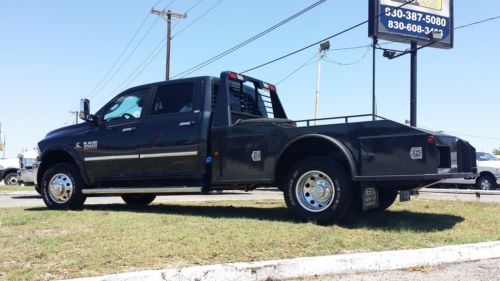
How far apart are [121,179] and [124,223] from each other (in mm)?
1930

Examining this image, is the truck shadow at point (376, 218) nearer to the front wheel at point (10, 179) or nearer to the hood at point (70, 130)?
the hood at point (70, 130)

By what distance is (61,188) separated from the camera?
871cm

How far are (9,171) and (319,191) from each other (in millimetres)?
23287

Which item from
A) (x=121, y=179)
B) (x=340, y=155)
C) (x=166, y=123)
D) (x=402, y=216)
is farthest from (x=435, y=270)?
(x=121, y=179)

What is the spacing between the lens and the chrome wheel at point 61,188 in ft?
28.5

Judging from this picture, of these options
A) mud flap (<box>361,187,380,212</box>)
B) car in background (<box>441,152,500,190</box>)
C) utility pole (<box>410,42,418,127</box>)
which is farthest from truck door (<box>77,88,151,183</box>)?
car in background (<box>441,152,500,190</box>)

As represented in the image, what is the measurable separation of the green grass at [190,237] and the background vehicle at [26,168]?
11.4 meters

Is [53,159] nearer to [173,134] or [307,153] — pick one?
[173,134]

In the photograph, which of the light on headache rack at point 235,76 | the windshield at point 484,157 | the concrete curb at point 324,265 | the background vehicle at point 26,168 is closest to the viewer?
the concrete curb at point 324,265

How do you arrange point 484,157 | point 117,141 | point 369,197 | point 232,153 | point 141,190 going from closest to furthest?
point 369,197 < point 232,153 < point 141,190 < point 117,141 < point 484,157

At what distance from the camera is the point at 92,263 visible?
4309 millimetres

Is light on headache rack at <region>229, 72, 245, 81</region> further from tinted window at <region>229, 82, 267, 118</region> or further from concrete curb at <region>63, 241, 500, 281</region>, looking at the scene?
concrete curb at <region>63, 241, 500, 281</region>

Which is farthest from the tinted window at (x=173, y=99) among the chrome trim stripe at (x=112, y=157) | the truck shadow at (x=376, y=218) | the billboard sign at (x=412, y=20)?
the billboard sign at (x=412, y=20)

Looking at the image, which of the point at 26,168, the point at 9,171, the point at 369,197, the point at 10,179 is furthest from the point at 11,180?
the point at 369,197
